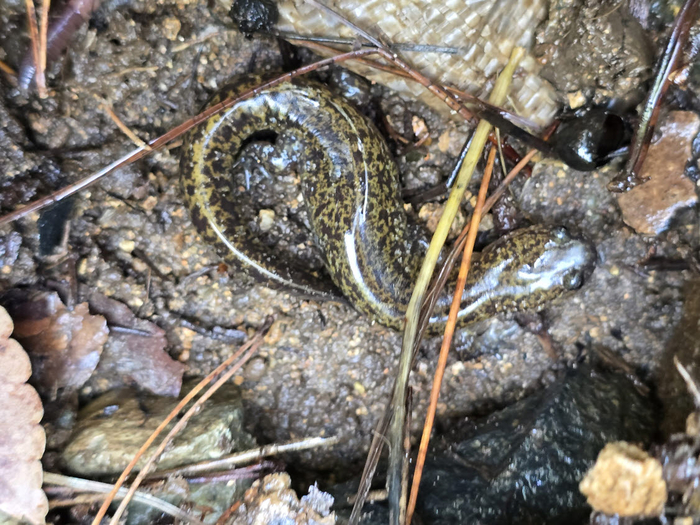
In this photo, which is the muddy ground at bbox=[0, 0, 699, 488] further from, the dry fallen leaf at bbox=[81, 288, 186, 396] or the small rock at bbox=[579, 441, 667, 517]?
the small rock at bbox=[579, 441, 667, 517]

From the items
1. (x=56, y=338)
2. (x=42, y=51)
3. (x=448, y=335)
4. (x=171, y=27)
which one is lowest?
(x=448, y=335)

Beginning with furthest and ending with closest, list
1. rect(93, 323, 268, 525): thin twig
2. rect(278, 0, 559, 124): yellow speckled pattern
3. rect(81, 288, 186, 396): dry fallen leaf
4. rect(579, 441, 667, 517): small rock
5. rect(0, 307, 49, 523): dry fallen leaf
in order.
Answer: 1. rect(81, 288, 186, 396): dry fallen leaf
2. rect(278, 0, 559, 124): yellow speckled pattern
3. rect(93, 323, 268, 525): thin twig
4. rect(0, 307, 49, 523): dry fallen leaf
5. rect(579, 441, 667, 517): small rock

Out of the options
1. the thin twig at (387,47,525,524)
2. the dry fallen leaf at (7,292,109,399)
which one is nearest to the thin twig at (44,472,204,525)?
the dry fallen leaf at (7,292,109,399)

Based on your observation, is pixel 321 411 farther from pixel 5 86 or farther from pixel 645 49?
pixel 645 49

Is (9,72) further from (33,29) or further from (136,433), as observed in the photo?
(136,433)

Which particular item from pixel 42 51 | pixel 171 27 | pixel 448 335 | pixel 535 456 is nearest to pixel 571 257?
pixel 448 335

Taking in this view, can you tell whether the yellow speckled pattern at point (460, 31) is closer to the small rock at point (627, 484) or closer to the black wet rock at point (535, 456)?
the black wet rock at point (535, 456)

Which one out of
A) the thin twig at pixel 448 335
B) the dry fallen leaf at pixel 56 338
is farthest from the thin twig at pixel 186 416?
the thin twig at pixel 448 335
